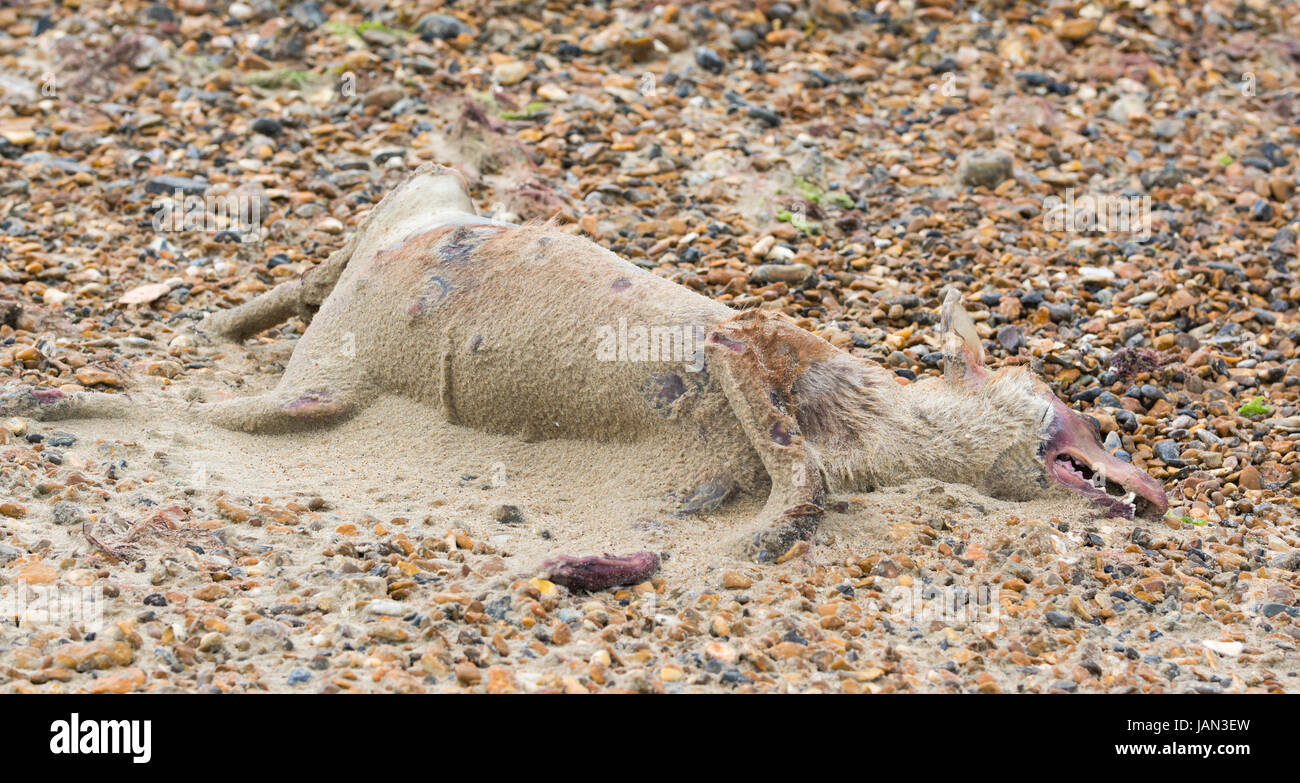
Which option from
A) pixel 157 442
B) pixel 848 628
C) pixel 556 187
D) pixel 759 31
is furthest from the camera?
pixel 759 31

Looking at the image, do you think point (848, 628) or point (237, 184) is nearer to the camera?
point (848, 628)

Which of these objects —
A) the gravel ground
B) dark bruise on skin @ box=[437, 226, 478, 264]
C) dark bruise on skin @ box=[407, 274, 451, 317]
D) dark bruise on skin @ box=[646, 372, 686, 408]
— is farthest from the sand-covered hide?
dark bruise on skin @ box=[437, 226, 478, 264]

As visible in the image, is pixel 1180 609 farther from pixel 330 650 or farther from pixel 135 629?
pixel 135 629

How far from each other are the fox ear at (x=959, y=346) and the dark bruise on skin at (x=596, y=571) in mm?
1672

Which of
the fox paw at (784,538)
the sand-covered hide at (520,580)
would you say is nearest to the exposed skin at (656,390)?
the fox paw at (784,538)

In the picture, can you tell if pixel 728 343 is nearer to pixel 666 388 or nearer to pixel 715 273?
pixel 666 388

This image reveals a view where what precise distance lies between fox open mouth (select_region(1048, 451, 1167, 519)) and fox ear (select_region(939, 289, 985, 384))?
483 millimetres

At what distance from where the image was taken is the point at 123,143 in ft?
28.4

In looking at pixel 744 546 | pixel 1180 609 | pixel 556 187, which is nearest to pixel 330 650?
pixel 744 546

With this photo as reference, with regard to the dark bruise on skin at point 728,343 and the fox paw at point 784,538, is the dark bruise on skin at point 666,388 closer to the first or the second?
the dark bruise on skin at point 728,343

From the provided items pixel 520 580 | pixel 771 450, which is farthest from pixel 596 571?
pixel 771 450

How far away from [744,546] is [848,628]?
53 cm

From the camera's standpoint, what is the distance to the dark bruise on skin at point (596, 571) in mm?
4191

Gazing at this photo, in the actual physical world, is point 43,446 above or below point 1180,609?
above
